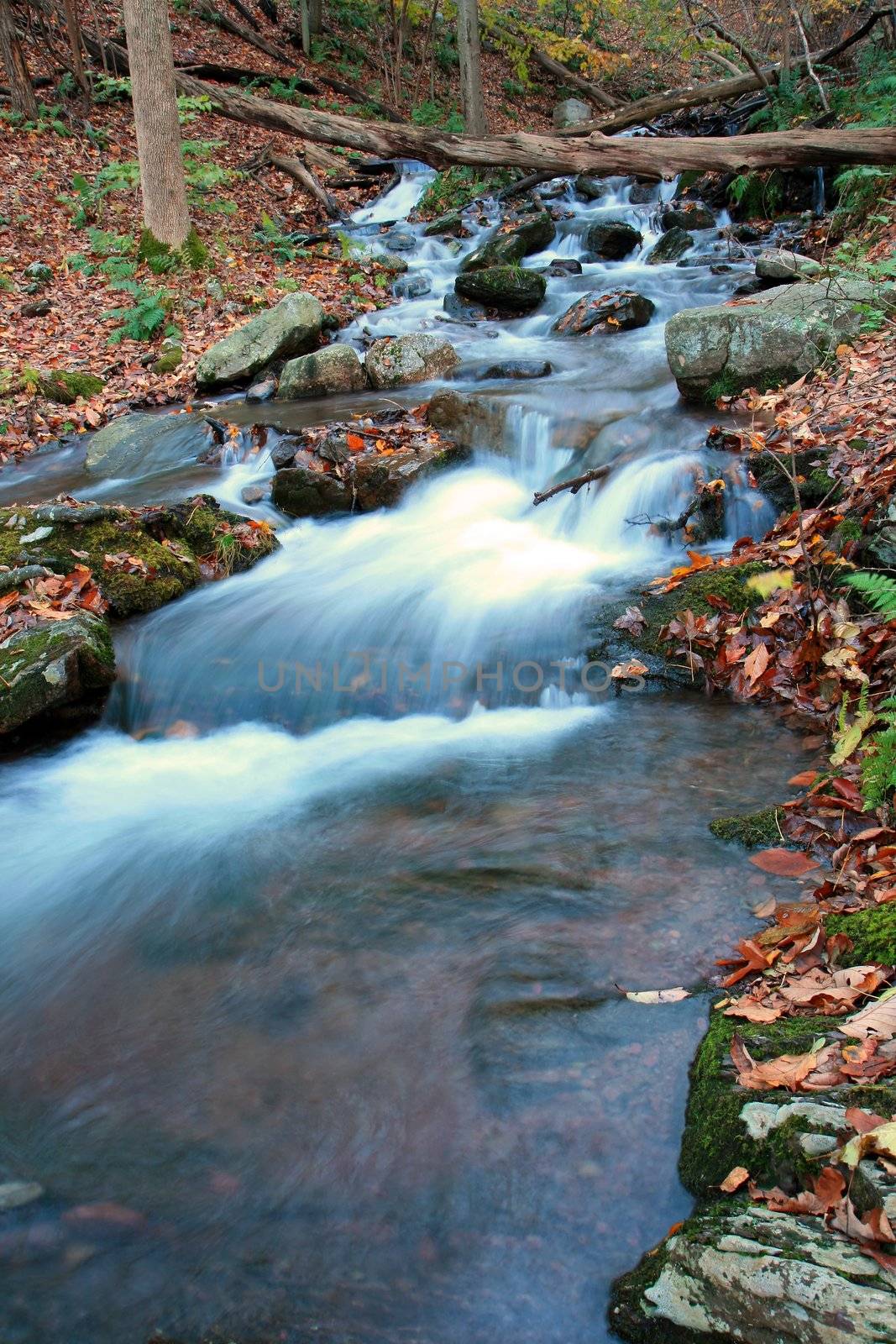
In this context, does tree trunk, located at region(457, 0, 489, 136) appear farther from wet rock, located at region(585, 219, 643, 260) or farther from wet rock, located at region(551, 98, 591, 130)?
wet rock, located at region(551, 98, 591, 130)

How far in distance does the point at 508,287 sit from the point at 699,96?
710 cm

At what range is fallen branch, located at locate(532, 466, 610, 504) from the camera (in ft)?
22.8

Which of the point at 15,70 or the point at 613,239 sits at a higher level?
the point at 15,70

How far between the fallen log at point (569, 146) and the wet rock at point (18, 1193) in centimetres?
1322

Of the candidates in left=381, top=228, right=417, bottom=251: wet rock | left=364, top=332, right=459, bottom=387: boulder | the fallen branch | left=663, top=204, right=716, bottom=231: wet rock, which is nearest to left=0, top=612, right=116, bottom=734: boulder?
the fallen branch

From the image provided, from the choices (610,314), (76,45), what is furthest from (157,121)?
(610,314)

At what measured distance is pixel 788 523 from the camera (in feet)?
18.3

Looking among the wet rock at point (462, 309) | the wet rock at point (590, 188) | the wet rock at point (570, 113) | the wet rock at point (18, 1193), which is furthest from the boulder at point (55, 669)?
the wet rock at point (570, 113)

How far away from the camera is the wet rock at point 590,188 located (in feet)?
50.3

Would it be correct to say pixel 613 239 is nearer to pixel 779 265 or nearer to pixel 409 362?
pixel 779 265

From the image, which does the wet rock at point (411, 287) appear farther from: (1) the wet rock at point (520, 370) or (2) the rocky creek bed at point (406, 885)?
(2) the rocky creek bed at point (406, 885)

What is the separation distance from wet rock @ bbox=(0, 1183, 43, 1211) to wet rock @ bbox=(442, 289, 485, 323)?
36.9 ft

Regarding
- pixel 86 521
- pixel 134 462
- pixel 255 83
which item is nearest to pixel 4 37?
pixel 255 83

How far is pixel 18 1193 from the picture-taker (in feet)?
8.72
